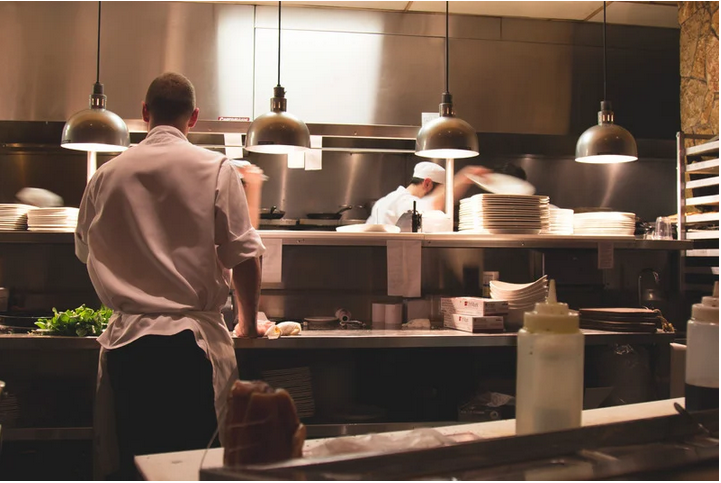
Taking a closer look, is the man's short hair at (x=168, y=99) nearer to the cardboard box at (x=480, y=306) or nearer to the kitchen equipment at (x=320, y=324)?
the kitchen equipment at (x=320, y=324)

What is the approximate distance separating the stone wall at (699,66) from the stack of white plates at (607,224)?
118 centimetres

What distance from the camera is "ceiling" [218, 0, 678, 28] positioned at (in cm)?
522

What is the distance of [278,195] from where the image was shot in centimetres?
579

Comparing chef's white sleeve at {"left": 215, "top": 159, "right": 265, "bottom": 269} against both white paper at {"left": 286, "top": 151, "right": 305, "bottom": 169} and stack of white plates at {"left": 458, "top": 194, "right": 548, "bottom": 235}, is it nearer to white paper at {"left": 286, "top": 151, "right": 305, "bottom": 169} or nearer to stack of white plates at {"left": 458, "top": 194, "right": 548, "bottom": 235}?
stack of white plates at {"left": 458, "top": 194, "right": 548, "bottom": 235}

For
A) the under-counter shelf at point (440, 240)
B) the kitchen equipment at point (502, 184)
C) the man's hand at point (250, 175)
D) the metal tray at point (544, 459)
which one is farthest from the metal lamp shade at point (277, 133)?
the kitchen equipment at point (502, 184)

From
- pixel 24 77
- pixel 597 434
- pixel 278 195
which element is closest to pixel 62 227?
pixel 24 77

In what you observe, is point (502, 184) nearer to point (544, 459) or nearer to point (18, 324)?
→ point (18, 324)

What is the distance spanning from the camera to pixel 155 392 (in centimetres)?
201

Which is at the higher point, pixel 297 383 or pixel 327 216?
pixel 327 216

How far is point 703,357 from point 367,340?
79.2 inches

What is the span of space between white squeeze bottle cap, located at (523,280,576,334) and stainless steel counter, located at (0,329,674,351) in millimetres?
→ 2035

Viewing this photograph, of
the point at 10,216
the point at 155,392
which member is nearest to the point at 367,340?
the point at 155,392

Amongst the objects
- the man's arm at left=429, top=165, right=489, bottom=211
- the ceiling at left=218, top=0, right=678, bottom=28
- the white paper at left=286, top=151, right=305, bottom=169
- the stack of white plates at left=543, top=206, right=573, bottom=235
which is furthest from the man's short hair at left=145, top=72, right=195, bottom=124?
the man's arm at left=429, top=165, right=489, bottom=211

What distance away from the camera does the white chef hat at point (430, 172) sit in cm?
558
